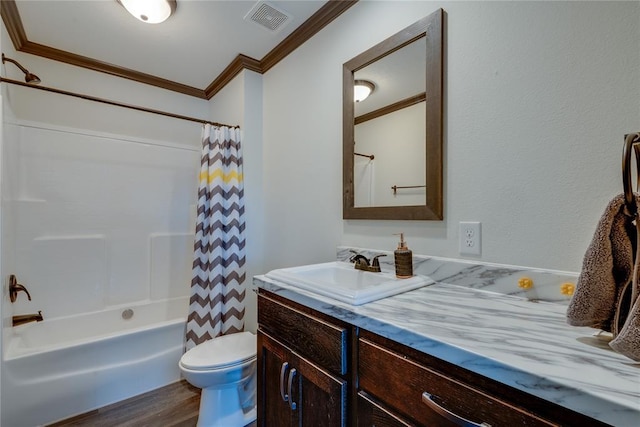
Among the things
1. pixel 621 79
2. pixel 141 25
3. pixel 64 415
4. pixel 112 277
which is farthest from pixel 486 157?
pixel 112 277

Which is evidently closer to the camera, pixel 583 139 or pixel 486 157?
pixel 583 139

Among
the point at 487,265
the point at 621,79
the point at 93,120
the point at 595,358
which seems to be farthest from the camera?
the point at 93,120

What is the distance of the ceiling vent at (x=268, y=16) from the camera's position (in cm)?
167

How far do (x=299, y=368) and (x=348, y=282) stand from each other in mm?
435

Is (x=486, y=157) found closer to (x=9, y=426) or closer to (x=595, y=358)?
(x=595, y=358)

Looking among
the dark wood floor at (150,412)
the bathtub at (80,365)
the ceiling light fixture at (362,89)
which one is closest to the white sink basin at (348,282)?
the ceiling light fixture at (362,89)

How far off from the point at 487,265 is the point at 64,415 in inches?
96.1

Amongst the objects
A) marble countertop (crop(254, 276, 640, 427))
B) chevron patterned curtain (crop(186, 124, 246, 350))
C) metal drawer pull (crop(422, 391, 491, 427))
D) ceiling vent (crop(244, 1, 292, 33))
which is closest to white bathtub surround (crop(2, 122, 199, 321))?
chevron patterned curtain (crop(186, 124, 246, 350))

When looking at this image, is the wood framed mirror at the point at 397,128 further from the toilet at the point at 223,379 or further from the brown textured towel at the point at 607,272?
the toilet at the point at 223,379

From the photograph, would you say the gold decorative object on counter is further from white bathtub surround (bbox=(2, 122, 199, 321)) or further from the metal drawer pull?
white bathtub surround (bbox=(2, 122, 199, 321))

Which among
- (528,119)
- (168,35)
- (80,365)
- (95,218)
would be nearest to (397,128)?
(528,119)

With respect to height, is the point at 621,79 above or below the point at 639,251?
above

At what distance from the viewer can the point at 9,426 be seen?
60.6 inches

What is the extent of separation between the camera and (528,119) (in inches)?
37.1
